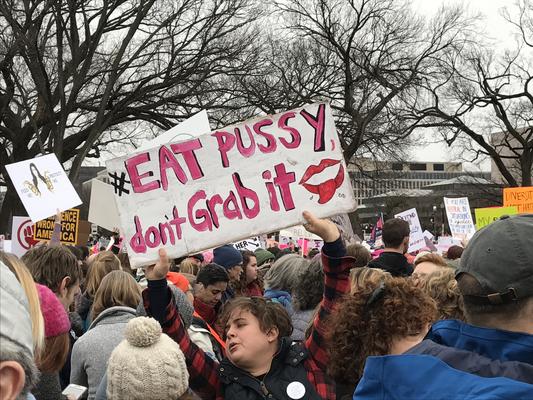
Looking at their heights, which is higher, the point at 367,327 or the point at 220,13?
the point at 220,13

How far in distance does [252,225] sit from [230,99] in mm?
18157

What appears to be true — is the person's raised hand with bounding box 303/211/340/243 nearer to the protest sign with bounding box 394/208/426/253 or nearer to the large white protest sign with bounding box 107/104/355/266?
the large white protest sign with bounding box 107/104/355/266

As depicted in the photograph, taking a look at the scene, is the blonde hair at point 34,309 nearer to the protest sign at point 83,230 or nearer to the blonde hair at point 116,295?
the blonde hair at point 116,295

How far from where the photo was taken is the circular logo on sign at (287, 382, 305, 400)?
10.1 feet

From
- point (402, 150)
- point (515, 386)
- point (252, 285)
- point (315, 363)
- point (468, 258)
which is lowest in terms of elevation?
point (402, 150)

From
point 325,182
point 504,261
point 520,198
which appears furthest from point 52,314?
point 520,198

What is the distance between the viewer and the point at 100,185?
29.9 feet

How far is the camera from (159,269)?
3.33 m

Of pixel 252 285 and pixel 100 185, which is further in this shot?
pixel 100 185

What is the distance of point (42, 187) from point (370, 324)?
5.88 m

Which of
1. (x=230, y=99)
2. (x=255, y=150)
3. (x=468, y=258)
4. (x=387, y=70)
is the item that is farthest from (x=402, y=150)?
(x=468, y=258)

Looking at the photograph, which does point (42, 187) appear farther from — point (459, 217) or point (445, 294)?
point (459, 217)

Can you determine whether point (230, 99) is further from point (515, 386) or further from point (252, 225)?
point (515, 386)

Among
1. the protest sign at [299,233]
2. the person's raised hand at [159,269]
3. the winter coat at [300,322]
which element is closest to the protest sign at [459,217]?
the protest sign at [299,233]
